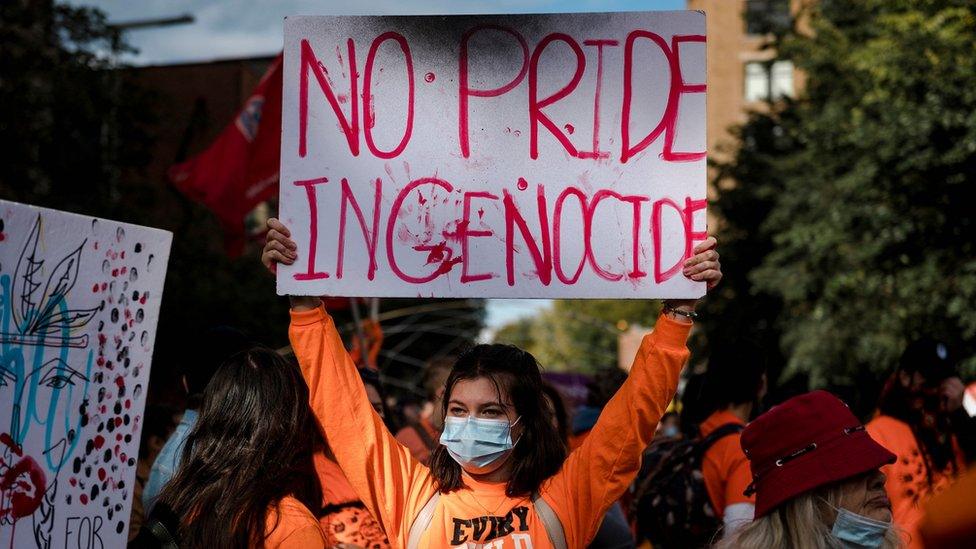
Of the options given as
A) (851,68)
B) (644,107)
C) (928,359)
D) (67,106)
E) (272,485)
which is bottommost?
(272,485)

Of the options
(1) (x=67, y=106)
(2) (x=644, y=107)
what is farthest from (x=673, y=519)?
(1) (x=67, y=106)

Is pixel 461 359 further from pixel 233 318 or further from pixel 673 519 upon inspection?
pixel 233 318

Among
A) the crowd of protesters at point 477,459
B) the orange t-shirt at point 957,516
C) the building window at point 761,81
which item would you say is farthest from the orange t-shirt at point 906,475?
the building window at point 761,81

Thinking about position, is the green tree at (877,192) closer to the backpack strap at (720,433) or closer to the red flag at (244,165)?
the red flag at (244,165)

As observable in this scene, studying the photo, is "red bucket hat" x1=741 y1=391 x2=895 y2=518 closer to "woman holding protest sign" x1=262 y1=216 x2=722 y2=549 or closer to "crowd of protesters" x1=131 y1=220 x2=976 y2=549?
"crowd of protesters" x1=131 y1=220 x2=976 y2=549

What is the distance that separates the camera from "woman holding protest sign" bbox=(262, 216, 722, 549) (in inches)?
119

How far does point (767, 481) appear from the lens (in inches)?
110

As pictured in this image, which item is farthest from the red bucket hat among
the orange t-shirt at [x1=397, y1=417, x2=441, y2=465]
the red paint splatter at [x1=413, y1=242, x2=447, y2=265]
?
the orange t-shirt at [x1=397, y1=417, x2=441, y2=465]

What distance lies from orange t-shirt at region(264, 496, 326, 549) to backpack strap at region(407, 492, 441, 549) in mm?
241

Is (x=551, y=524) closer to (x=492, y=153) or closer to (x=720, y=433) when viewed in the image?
(x=492, y=153)

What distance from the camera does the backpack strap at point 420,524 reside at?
3.07 m

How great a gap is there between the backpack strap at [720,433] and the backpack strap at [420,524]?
1.69 m

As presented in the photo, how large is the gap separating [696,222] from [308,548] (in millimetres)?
1396

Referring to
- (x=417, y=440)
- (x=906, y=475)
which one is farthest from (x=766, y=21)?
(x=906, y=475)
